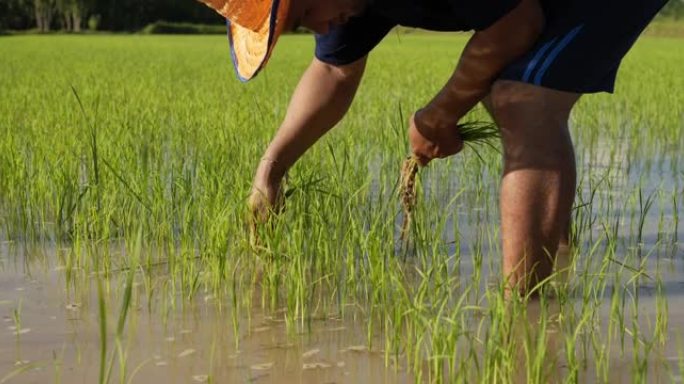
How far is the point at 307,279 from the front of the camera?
2.47 meters

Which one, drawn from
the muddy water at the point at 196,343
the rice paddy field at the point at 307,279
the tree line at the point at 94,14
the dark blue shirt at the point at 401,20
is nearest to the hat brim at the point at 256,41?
the dark blue shirt at the point at 401,20

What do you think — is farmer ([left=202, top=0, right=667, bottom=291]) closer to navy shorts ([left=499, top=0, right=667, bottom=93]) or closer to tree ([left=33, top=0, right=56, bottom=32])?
navy shorts ([left=499, top=0, right=667, bottom=93])

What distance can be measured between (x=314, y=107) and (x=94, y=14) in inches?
2011

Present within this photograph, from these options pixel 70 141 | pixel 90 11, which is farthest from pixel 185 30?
pixel 70 141

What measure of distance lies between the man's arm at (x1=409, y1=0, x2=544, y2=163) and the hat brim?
45 centimetres

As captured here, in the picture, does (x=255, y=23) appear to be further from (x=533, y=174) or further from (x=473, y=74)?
(x=533, y=174)

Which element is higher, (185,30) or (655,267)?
(185,30)

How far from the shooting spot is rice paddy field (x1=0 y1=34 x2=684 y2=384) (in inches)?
70.5

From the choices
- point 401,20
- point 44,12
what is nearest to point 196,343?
point 401,20

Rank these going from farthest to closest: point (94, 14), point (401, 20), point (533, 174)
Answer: point (94, 14) → point (401, 20) → point (533, 174)

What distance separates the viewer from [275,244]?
7.62 ft

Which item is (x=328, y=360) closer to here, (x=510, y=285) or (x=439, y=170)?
(x=510, y=285)

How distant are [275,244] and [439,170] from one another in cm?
183

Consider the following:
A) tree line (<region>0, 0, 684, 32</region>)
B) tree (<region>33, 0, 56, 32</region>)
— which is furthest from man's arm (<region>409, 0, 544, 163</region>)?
tree (<region>33, 0, 56, 32</region>)
